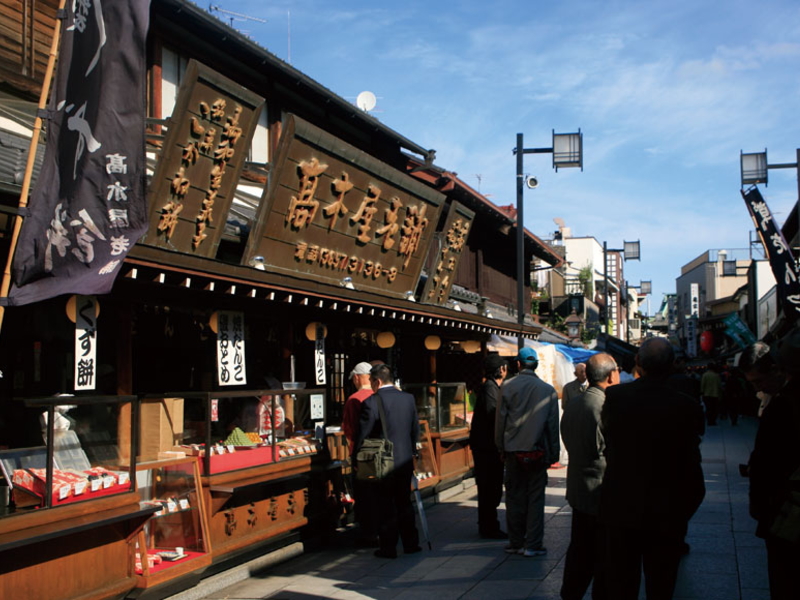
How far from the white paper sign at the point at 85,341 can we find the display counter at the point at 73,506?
412mm

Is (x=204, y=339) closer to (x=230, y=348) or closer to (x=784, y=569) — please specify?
(x=230, y=348)

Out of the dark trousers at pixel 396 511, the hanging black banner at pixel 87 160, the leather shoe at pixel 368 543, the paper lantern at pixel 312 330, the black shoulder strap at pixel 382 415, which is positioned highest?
the hanging black banner at pixel 87 160

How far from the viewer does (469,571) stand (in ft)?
26.3

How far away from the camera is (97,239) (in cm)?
616

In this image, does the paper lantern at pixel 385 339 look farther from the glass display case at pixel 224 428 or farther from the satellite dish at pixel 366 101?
the satellite dish at pixel 366 101

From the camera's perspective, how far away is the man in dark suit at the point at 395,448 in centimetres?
887

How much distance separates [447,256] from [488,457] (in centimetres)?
755

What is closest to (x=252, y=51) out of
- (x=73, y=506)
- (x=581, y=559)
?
(x=73, y=506)

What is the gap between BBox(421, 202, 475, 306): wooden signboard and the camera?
16.5 m

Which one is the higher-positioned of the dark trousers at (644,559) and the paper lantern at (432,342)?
the paper lantern at (432,342)

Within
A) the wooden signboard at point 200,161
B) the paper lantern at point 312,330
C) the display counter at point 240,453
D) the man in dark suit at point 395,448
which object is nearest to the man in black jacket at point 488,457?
the man in dark suit at point 395,448

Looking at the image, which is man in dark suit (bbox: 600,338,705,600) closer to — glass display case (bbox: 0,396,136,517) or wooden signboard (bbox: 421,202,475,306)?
glass display case (bbox: 0,396,136,517)

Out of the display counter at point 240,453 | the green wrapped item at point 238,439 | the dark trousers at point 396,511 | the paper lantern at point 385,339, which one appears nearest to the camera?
the display counter at point 240,453

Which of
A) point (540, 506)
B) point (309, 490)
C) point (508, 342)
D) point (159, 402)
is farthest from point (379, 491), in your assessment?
point (508, 342)
